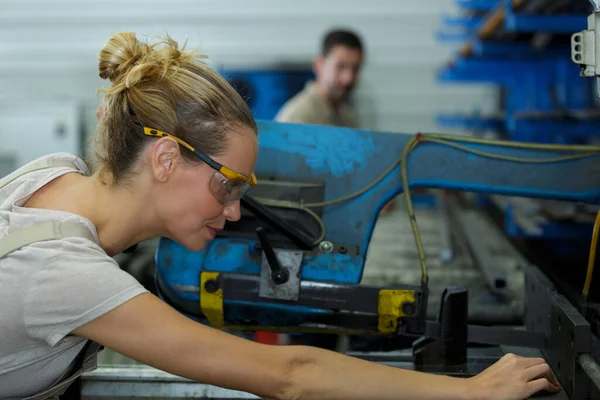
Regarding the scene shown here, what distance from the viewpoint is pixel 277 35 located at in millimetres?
6840

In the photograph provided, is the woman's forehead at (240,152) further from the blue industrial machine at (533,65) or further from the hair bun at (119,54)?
the blue industrial machine at (533,65)

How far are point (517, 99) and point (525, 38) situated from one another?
547mm

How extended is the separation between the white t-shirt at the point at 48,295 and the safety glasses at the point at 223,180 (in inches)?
8.7

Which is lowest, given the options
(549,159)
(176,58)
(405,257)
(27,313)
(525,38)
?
(405,257)

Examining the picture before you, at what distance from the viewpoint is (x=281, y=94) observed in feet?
21.0

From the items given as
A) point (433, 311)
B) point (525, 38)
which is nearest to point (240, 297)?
point (433, 311)

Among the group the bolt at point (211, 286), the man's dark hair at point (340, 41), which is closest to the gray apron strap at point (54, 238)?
the bolt at point (211, 286)

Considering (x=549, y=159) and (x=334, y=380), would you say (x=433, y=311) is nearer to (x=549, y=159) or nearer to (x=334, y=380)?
(x=549, y=159)

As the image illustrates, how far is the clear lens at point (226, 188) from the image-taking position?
50.3 inches

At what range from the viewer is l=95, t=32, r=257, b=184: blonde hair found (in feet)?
4.10

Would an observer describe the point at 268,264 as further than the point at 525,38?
No

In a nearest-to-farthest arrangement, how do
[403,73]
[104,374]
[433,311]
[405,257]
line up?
1. [104,374]
2. [433,311]
3. [405,257]
4. [403,73]

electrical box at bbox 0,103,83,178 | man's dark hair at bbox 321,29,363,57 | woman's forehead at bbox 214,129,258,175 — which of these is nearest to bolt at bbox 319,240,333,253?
woman's forehead at bbox 214,129,258,175

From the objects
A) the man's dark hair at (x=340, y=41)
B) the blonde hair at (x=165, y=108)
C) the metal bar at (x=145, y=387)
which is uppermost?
the man's dark hair at (x=340, y=41)
